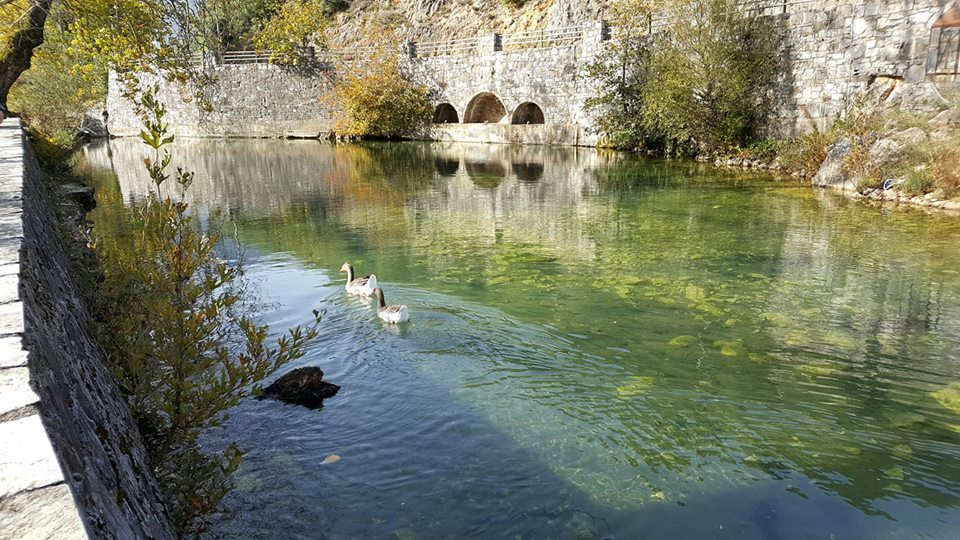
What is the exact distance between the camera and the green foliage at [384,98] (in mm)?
35812

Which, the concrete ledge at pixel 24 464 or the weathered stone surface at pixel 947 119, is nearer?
the concrete ledge at pixel 24 464

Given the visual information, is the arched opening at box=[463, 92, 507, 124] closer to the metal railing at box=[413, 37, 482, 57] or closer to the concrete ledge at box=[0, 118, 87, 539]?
the metal railing at box=[413, 37, 482, 57]

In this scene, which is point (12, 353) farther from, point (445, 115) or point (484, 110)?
point (445, 115)

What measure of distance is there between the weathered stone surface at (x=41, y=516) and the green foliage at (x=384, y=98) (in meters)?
35.6

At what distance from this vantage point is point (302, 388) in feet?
19.1

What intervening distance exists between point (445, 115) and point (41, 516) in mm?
38615

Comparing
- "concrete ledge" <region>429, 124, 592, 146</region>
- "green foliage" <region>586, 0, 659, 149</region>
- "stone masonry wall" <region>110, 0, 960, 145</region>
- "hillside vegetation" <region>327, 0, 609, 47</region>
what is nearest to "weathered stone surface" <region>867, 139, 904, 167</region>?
"stone masonry wall" <region>110, 0, 960, 145</region>

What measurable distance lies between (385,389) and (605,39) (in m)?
25.6

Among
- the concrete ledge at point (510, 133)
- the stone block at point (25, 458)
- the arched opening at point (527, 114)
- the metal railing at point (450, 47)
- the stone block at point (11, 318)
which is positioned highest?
the metal railing at point (450, 47)

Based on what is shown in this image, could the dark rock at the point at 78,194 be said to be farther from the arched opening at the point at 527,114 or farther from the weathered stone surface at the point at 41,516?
the arched opening at the point at 527,114

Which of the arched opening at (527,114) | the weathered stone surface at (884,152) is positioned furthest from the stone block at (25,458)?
the arched opening at (527,114)

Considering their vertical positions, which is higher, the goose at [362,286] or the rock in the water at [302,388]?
the goose at [362,286]

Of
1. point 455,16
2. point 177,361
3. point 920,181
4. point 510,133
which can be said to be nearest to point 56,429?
point 177,361

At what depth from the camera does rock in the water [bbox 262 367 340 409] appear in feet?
19.1
